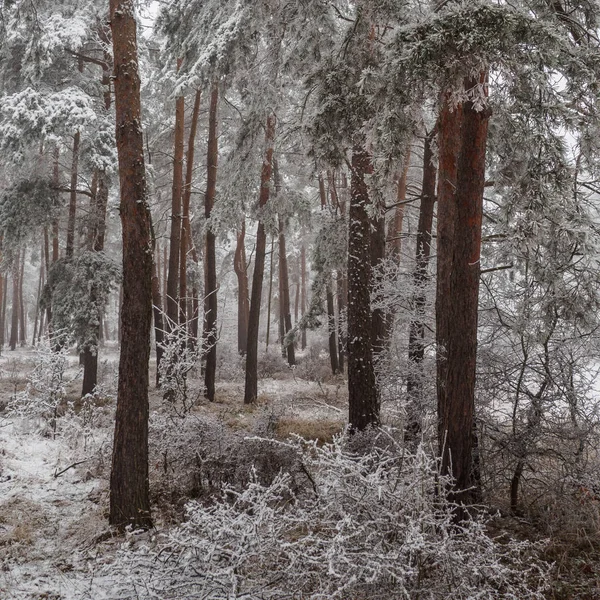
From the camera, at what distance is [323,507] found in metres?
3.62

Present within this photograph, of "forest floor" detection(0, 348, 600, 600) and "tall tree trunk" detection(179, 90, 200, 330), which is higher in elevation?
"tall tree trunk" detection(179, 90, 200, 330)

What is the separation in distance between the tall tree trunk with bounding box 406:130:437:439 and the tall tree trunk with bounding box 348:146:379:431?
703 millimetres

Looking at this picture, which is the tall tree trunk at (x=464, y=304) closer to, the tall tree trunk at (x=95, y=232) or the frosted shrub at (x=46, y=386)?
the frosted shrub at (x=46, y=386)

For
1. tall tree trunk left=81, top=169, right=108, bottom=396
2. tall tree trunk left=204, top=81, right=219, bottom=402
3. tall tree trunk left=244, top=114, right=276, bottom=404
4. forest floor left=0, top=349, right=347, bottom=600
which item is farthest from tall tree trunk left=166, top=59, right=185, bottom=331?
forest floor left=0, top=349, right=347, bottom=600

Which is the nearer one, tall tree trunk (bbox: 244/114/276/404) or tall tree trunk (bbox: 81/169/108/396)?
tall tree trunk (bbox: 81/169/108/396)

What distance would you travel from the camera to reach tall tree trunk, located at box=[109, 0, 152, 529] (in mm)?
5645

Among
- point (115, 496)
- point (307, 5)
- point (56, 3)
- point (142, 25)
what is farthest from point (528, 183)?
point (56, 3)

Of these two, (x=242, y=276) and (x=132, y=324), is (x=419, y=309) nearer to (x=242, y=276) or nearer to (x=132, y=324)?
(x=132, y=324)

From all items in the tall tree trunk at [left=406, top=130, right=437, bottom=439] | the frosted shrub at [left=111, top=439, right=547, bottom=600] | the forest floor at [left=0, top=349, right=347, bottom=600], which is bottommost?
the forest floor at [left=0, top=349, right=347, bottom=600]

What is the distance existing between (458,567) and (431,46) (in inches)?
168

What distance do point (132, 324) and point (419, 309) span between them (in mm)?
4671

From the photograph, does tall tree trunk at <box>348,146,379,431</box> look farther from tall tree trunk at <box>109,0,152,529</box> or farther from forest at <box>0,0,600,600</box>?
tall tree trunk at <box>109,0,152,529</box>

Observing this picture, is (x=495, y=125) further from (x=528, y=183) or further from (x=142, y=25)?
(x=142, y=25)

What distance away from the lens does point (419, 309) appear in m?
8.36
